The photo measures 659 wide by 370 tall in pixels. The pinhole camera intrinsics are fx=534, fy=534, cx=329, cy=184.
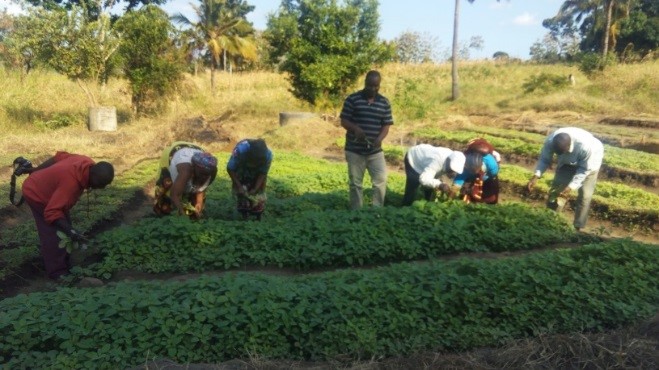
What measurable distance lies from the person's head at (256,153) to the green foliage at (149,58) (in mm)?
15478

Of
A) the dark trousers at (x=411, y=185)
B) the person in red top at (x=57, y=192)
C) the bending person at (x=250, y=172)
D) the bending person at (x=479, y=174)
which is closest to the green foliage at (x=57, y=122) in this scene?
the bending person at (x=250, y=172)

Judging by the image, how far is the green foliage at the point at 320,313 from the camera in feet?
12.4

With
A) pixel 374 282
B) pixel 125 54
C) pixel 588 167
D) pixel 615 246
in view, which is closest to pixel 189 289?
pixel 374 282

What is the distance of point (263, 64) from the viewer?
42438 mm

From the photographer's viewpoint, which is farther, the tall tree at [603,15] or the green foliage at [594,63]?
the tall tree at [603,15]

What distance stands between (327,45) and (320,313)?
19.2m

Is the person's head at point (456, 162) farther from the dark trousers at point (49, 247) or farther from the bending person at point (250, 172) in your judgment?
the dark trousers at point (49, 247)

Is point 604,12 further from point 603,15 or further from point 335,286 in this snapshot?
point 335,286

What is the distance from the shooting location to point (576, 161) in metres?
7.68

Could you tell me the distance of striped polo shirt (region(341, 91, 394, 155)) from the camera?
7871 mm

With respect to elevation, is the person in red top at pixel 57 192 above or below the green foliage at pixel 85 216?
above

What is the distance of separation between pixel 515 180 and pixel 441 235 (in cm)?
540

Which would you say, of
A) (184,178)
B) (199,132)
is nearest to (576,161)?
(184,178)

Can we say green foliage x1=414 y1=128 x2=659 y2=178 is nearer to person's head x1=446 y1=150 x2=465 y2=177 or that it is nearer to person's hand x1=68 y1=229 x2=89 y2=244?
person's head x1=446 y1=150 x2=465 y2=177
